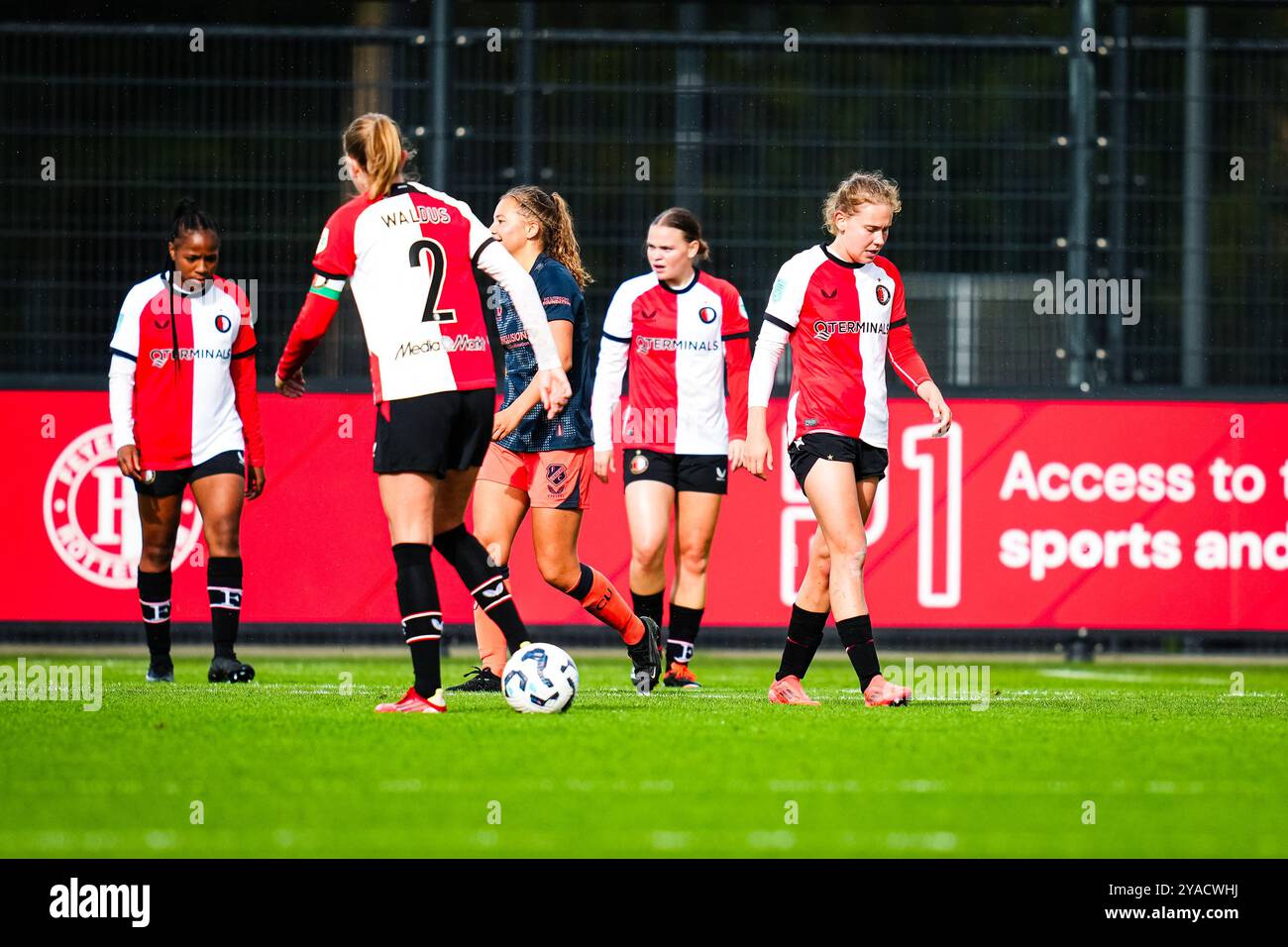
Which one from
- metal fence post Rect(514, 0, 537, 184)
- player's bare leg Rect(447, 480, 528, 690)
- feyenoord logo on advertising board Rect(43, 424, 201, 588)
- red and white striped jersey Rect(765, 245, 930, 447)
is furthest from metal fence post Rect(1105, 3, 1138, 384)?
feyenoord logo on advertising board Rect(43, 424, 201, 588)

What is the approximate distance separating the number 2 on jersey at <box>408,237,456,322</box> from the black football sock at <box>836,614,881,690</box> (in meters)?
1.98

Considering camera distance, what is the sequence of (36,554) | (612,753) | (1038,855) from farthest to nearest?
(36,554), (612,753), (1038,855)

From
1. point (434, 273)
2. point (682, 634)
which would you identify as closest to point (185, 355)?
point (682, 634)

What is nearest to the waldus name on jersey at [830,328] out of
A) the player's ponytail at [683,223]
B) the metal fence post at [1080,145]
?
the player's ponytail at [683,223]

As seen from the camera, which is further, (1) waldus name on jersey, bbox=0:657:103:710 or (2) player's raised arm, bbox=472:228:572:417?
(1) waldus name on jersey, bbox=0:657:103:710

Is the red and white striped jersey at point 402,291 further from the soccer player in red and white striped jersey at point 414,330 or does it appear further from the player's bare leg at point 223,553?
the player's bare leg at point 223,553

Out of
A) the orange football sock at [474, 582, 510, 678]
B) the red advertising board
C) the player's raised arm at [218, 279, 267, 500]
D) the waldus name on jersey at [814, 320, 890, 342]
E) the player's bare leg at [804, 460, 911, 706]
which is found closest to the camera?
the player's bare leg at [804, 460, 911, 706]

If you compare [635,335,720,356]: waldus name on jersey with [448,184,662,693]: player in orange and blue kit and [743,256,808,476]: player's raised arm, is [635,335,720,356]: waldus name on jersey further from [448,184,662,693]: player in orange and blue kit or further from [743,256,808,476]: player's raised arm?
[743,256,808,476]: player's raised arm

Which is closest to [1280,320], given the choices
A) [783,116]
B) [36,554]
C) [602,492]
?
[783,116]

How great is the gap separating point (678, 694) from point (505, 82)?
514 centimetres

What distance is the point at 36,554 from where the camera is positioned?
11.9 metres

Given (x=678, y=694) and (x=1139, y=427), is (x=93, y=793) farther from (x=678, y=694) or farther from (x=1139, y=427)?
(x=1139, y=427)

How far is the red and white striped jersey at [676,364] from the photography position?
30.9ft

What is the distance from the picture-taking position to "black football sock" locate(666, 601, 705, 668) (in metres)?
9.54
